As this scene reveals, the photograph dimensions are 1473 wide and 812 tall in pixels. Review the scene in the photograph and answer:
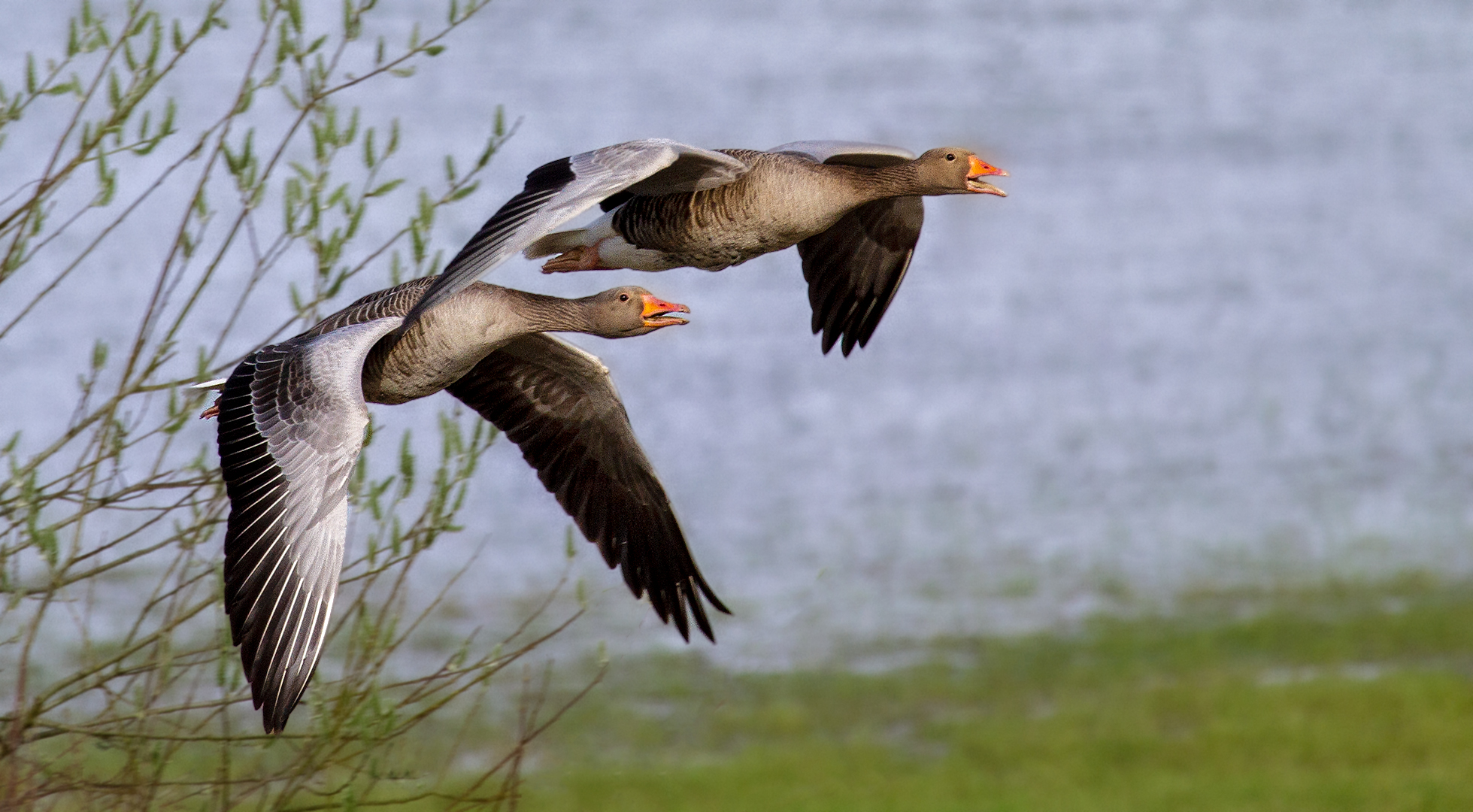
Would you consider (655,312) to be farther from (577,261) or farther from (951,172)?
(951,172)

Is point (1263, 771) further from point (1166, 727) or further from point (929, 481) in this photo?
point (929, 481)

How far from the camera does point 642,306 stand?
231 inches

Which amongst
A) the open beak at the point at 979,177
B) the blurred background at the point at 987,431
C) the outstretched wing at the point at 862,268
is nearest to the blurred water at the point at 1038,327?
the blurred background at the point at 987,431

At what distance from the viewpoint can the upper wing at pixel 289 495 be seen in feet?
16.4

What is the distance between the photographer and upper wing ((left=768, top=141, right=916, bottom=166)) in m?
6.51

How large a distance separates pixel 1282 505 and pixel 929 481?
A: 2951 millimetres

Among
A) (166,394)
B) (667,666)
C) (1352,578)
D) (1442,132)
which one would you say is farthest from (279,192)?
(1442,132)

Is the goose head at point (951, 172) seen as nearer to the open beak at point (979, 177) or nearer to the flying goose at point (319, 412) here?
the open beak at point (979, 177)

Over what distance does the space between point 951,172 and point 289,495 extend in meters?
2.77

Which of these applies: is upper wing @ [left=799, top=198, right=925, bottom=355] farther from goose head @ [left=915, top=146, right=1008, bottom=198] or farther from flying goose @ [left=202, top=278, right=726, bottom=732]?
flying goose @ [left=202, top=278, right=726, bottom=732]

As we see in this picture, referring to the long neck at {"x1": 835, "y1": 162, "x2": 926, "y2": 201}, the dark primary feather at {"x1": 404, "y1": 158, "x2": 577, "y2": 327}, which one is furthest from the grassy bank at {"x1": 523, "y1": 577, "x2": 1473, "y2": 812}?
the dark primary feather at {"x1": 404, "y1": 158, "x2": 577, "y2": 327}

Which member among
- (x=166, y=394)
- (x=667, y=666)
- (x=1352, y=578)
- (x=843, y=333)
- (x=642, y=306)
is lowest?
(x=1352, y=578)

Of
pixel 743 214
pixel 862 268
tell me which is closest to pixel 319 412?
pixel 743 214

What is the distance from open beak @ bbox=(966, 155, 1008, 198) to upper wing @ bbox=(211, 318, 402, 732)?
2.36m
